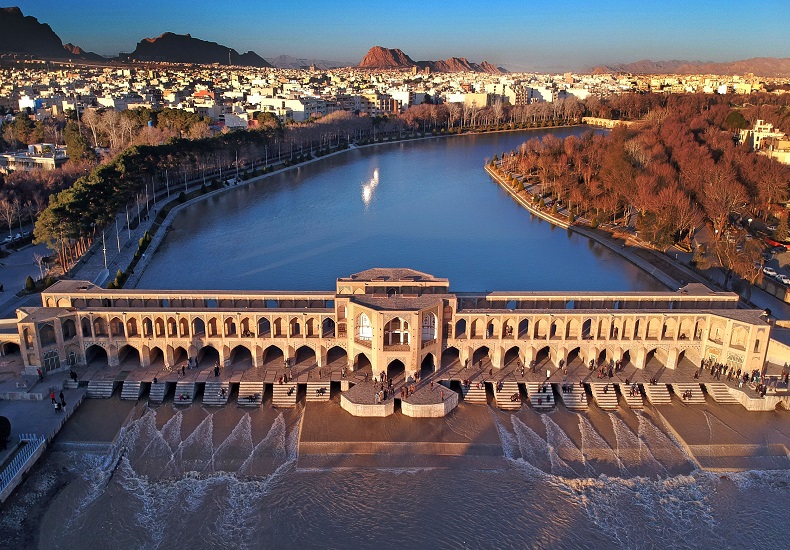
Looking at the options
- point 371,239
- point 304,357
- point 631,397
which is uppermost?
point 371,239

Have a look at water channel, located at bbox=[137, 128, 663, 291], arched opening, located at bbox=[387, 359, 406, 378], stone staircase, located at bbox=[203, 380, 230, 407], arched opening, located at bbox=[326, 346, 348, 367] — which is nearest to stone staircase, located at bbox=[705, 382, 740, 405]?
water channel, located at bbox=[137, 128, 663, 291]

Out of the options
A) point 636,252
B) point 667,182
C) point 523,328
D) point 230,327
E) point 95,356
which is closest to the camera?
point 230,327

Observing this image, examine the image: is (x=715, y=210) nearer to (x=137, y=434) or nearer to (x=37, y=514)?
(x=137, y=434)

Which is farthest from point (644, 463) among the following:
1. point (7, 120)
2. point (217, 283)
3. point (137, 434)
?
point (7, 120)

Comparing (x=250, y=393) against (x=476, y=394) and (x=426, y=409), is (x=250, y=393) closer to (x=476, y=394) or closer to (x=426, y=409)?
(x=426, y=409)

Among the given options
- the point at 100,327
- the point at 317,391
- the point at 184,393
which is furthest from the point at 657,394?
the point at 100,327

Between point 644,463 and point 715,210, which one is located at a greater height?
point 715,210
